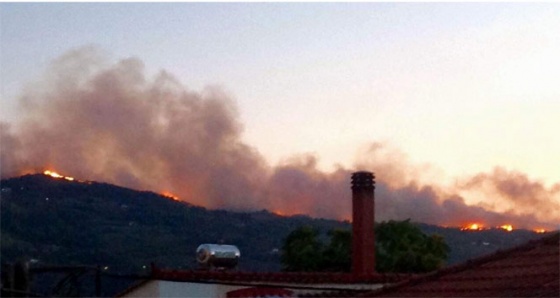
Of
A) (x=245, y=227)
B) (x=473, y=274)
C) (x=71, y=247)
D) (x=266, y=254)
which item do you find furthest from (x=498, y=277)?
(x=245, y=227)

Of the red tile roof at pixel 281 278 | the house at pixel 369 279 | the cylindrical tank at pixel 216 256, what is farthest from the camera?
the cylindrical tank at pixel 216 256

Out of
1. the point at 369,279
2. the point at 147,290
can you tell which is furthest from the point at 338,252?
the point at 369,279

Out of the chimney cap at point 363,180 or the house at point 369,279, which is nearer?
the house at point 369,279

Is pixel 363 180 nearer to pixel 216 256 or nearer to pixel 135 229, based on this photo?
pixel 216 256

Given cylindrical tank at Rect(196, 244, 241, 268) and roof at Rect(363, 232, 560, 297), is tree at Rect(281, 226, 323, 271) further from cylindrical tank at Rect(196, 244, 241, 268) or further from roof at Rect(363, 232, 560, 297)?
roof at Rect(363, 232, 560, 297)

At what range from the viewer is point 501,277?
17.1 m

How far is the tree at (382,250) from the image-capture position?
4559 centimetres

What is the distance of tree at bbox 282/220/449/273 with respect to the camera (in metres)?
45.6

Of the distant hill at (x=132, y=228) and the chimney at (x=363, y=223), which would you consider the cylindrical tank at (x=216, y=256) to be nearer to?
the chimney at (x=363, y=223)

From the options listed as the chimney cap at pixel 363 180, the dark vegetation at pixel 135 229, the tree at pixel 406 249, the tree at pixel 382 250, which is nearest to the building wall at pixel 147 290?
the chimney cap at pixel 363 180

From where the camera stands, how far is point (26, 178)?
6116 centimetres

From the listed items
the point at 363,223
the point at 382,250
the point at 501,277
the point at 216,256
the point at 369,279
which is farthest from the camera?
the point at 382,250

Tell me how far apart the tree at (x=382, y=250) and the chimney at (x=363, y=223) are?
17.1 metres

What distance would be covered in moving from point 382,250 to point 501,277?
103 feet
